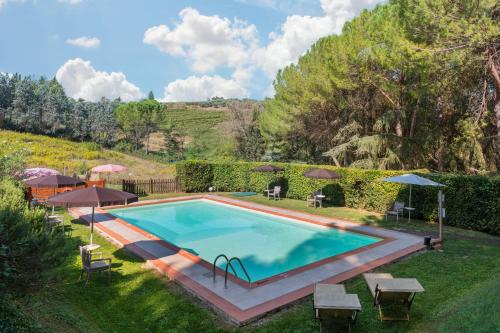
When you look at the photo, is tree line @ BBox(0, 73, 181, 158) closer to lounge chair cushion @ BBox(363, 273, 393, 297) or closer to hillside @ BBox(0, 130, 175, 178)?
hillside @ BBox(0, 130, 175, 178)

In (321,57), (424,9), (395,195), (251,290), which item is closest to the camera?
(251,290)

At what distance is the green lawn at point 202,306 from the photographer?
4980 millimetres

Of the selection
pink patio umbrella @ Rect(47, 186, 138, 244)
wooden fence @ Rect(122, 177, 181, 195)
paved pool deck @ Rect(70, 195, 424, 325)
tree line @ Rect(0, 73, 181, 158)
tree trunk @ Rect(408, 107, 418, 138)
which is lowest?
paved pool deck @ Rect(70, 195, 424, 325)

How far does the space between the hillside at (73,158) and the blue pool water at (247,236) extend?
583 inches

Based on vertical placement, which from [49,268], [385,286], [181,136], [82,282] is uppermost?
[181,136]

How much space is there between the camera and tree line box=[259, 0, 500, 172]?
12.9m

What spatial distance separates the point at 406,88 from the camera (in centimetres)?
1834

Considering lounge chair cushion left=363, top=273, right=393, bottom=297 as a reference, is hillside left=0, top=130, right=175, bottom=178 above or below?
above

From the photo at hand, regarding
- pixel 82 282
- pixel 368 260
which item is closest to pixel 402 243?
pixel 368 260

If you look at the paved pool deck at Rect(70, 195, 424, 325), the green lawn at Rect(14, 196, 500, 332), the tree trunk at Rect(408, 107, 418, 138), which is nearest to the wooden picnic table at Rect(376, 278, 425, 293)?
the green lawn at Rect(14, 196, 500, 332)

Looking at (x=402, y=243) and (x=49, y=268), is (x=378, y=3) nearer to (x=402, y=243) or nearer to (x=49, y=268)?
(x=402, y=243)

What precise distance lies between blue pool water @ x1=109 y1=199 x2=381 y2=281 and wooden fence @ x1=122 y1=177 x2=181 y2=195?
3.43m

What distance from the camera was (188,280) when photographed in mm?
7363

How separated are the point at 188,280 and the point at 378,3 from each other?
21.0 metres
